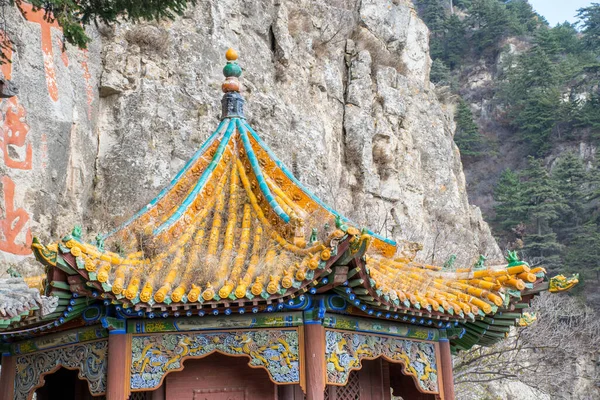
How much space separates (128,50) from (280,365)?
50.8 ft

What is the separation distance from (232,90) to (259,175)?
4.68 ft

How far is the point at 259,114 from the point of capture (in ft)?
68.8

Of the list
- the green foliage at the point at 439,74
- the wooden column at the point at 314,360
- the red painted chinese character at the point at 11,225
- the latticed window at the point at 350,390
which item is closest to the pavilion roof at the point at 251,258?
the wooden column at the point at 314,360

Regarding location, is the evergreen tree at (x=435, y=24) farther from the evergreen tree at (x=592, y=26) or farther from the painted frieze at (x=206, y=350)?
the painted frieze at (x=206, y=350)

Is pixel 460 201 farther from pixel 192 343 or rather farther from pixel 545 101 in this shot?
pixel 192 343

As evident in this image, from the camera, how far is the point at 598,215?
3369 cm

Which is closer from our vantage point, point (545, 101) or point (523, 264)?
point (523, 264)

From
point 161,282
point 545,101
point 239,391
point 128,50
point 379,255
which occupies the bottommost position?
point 239,391

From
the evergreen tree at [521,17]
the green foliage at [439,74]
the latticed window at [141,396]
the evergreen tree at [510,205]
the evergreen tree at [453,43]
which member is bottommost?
the latticed window at [141,396]

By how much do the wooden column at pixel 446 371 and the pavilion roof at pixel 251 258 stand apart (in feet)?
1.50

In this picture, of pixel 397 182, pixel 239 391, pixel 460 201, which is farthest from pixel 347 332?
pixel 460 201

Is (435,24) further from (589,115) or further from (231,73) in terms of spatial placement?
(231,73)

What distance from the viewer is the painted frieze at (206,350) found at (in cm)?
585

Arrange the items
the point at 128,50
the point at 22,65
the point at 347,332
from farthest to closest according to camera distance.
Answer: the point at 128,50, the point at 22,65, the point at 347,332
